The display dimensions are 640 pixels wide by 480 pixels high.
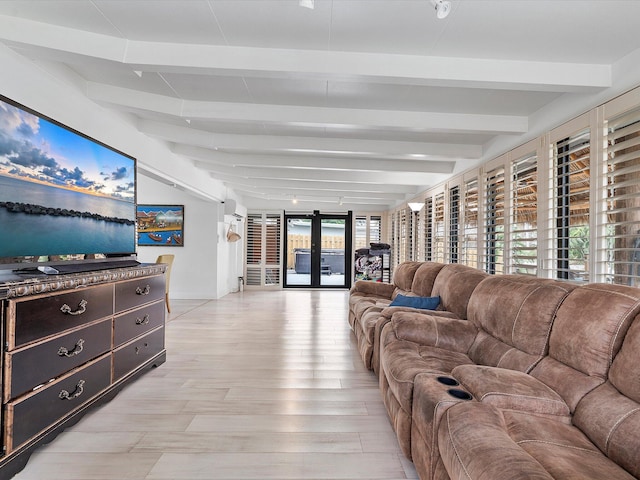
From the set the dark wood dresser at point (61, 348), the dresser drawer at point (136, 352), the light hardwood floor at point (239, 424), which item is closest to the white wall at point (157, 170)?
the dark wood dresser at point (61, 348)

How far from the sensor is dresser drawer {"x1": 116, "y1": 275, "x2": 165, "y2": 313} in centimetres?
271

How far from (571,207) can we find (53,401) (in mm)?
3808

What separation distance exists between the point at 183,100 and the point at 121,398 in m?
2.59

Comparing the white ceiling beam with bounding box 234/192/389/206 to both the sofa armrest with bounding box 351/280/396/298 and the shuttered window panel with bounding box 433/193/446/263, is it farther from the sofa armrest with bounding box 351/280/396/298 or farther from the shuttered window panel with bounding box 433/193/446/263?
the sofa armrest with bounding box 351/280/396/298

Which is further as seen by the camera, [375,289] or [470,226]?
[375,289]

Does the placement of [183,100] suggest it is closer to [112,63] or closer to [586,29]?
[112,63]

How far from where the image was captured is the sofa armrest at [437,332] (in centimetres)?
256

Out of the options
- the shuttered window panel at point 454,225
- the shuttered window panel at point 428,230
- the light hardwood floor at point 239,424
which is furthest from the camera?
the shuttered window panel at point 428,230

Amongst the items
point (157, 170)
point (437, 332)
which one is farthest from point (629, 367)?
point (157, 170)

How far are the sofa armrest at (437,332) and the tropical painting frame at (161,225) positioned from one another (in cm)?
596

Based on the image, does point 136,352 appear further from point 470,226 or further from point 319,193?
point 319,193

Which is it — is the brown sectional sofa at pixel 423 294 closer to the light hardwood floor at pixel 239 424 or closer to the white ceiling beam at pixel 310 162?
the light hardwood floor at pixel 239 424

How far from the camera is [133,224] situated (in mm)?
3438

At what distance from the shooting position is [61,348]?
6.79 feet
